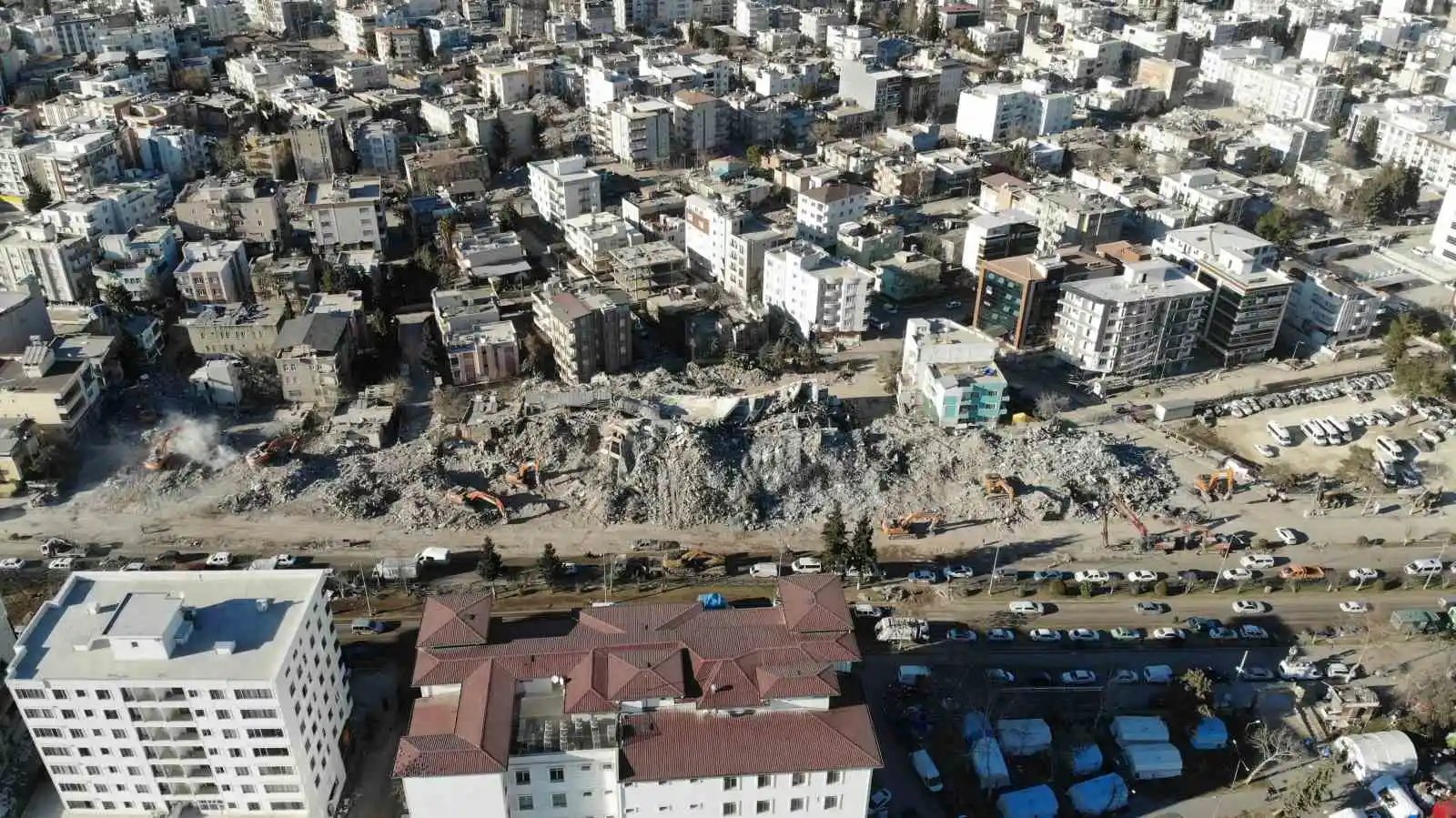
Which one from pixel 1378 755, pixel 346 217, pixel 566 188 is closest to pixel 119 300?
pixel 346 217

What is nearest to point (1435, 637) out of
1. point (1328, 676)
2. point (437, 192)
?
point (1328, 676)

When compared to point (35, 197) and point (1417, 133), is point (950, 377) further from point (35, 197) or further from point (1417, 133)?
point (35, 197)

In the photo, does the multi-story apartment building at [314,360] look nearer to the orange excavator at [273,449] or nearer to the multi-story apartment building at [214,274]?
the orange excavator at [273,449]

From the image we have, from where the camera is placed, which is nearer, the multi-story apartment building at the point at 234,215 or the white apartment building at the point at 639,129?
the multi-story apartment building at the point at 234,215

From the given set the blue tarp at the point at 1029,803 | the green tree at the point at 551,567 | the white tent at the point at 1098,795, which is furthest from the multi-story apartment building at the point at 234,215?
the white tent at the point at 1098,795

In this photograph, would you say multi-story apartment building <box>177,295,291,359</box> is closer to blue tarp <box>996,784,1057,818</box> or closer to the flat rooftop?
the flat rooftop

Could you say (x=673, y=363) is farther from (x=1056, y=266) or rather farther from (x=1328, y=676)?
(x=1328, y=676)
